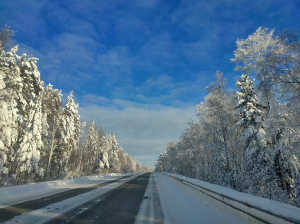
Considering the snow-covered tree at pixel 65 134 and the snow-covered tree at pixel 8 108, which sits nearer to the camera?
the snow-covered tree at pixel 8 108

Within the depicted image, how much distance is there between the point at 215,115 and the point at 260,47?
730cm

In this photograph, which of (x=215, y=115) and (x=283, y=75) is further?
(x=215, y=115)

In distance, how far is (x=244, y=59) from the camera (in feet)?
45.0

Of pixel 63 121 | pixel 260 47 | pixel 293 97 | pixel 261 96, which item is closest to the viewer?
pixel 293 97

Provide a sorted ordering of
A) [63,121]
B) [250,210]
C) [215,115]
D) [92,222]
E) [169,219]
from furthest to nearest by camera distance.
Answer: [63,121], [215,115], [169,219], [92,222], [250,210]

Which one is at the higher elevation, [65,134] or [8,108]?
[8,108]

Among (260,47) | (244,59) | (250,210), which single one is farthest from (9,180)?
(260,47)

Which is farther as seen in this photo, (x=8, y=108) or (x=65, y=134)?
(x=65, y=134)

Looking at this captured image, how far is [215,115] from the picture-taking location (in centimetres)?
1797

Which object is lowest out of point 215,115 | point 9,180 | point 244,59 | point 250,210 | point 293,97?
point 9,180

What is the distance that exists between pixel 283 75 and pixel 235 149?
40.2ft

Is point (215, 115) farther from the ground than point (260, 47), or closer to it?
closer to it

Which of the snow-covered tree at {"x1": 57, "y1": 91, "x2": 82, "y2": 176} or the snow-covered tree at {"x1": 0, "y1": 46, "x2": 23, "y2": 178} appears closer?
the snow-covered tree at {"x1": 0, "y1": 46, "x2": 23, "y2": 178}

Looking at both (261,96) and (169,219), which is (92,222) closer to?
(169,219)
